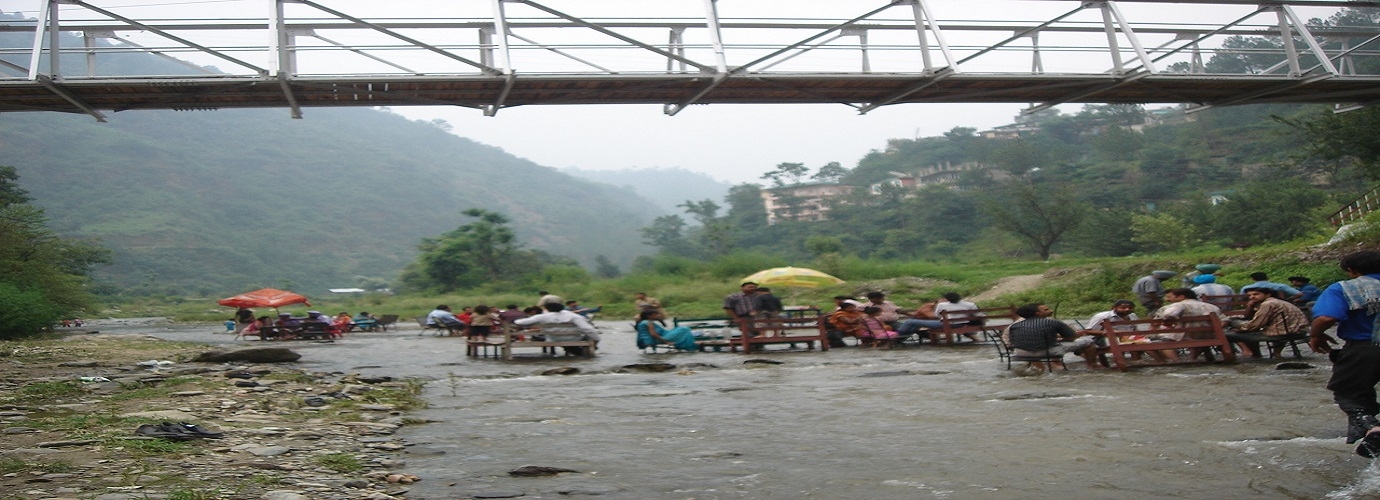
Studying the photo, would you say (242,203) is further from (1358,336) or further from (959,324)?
(1358,336)

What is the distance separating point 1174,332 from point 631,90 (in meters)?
7.07

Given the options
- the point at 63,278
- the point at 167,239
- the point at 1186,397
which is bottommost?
the point at 1186,397

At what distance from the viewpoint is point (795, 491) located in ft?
22.6

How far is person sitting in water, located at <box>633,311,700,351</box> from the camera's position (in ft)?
65.3

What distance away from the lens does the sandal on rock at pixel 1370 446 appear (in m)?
6.83

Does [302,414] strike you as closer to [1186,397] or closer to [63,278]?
[1186,397]

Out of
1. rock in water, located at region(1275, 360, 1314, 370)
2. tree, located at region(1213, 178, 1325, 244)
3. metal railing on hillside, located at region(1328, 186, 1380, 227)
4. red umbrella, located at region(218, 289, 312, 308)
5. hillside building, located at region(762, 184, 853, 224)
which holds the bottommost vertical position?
rock in water, located at region(1275, 360, 1314, 370)

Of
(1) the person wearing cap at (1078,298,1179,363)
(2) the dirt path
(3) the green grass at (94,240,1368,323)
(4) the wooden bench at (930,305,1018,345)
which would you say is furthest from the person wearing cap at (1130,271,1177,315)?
(2) the dirt path

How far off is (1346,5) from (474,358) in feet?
48.0

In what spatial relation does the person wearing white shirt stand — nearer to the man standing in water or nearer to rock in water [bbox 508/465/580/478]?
rock in water [bbox 508/465/580/478]

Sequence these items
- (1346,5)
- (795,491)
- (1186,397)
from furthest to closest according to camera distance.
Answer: (1346,5) → (1186,397) → (795,491)

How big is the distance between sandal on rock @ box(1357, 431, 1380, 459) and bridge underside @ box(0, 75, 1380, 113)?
6.99m

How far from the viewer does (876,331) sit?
19.6 meters

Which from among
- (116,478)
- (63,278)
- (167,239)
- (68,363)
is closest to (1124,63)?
(116,478)
